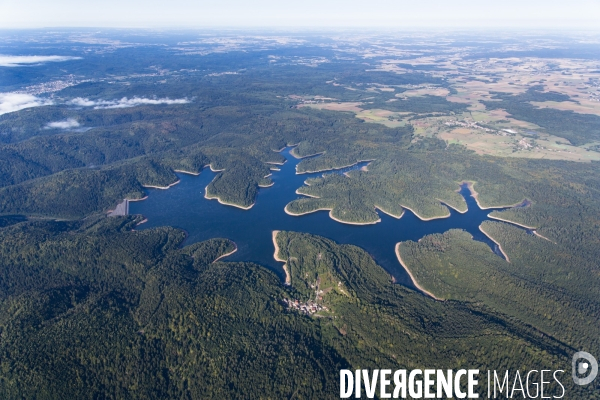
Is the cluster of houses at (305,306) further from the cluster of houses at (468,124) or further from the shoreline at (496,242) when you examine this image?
the cluster of houses at (468,124)

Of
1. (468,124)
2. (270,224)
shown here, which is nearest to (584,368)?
(270,224)

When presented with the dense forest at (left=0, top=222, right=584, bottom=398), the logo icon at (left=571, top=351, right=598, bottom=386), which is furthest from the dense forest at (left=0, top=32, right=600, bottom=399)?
the logo icon at (left=571, top=351, right=598, bottom=386)

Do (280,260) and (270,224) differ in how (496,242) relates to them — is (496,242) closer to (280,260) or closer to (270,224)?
(280,260)

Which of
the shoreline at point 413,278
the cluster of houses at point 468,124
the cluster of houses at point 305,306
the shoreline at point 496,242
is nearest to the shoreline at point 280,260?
the cluster of houses at point 305,306

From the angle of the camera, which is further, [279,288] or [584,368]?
[279,288]

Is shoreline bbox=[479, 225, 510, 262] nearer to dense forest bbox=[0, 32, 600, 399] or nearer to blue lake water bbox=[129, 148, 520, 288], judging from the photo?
blue lake water bbox=[129, 148, 520, 288]

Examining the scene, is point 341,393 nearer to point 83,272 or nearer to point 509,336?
point 509,336
